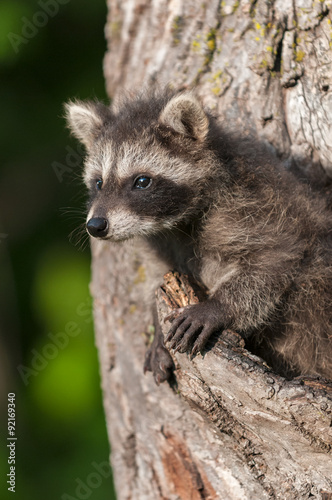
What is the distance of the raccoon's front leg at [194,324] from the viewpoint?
10.7 ft

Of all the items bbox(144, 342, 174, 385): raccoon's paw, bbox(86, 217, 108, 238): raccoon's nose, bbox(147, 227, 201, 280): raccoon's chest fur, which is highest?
bbox(86, 217, 108, 238): raccoon's nose

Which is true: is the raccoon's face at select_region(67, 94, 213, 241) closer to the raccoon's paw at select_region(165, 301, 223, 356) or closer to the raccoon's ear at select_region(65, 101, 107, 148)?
the raccoon's ear at select_region(65, 101, 107, 148)

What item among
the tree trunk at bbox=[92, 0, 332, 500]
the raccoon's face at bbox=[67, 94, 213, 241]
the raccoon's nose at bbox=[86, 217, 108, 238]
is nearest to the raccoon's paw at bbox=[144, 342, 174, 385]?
the tree trunk at bbox=[92, 0, 332, 500]

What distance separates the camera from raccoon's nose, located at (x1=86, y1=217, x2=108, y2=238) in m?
3.39

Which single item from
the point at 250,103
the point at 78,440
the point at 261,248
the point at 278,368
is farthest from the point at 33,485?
the point at 250,103

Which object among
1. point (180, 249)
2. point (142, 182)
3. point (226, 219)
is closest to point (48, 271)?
point (180, 249)

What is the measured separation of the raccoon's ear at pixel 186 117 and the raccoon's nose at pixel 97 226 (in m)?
0.74

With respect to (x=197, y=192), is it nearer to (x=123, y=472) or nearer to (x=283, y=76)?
(x=283, y=76)

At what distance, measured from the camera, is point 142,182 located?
3.59 metres

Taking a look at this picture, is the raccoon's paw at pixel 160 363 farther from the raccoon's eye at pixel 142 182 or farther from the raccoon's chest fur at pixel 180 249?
the raccoon's eye at pixel 142 182

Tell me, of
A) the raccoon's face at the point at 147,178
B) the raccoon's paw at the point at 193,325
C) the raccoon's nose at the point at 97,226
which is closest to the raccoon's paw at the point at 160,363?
the raccoon's paw at the point at 193,325

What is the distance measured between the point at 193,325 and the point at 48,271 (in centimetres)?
357

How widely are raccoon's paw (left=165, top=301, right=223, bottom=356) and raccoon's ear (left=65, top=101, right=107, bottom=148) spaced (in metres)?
1.45

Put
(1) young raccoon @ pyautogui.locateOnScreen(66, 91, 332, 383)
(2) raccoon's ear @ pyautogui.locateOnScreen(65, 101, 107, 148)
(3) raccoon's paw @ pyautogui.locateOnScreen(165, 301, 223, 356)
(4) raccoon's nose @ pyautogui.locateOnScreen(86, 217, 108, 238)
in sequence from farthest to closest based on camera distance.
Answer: (2) raccoon's ear @ pyautogui.locateOnScreen(65, 101, 107, 148) → (1) young raccoon @ pyautogui.locateOnScreen(66, 91, 332, 383) → (4) raccoon's nose @ pyautogui.locateOnScreen(86, 217, 108, 238) → (3) raccoon's paw @ pyautogui.locateOnScreen(165, 301, 223, 356)
